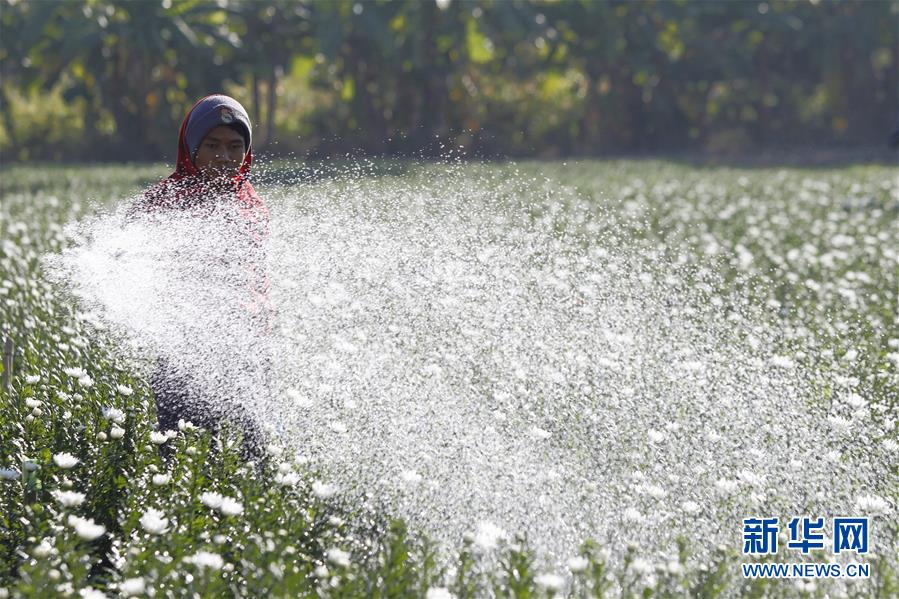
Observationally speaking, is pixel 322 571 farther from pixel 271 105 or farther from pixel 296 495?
pixel 271 105

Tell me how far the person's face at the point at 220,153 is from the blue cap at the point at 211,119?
24 millimetres

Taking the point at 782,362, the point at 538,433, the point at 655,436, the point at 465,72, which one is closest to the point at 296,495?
Result: the point at 538,433

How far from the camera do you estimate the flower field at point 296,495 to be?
2969 millimetres

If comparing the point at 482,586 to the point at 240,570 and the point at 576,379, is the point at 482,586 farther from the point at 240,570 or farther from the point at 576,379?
the point at 576,379

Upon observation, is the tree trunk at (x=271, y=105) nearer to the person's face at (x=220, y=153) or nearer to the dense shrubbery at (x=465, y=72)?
the dense shrubbery at (x=465, y=72)

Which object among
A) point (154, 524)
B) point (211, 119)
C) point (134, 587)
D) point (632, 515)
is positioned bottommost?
point (134, 587)

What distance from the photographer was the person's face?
416 cm

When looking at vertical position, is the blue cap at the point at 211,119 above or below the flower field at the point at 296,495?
above

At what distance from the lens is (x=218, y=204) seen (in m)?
4.30

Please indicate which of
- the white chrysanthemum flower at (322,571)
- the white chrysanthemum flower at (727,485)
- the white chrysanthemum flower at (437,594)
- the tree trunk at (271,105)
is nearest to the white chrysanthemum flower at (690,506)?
the white chrysanthemum flower at (727,485)

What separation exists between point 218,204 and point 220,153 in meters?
0.22

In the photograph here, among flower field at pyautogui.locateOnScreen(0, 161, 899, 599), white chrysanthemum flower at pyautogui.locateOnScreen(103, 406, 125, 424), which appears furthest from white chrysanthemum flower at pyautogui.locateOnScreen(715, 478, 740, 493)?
white chrysanthemum flower at pyautogui.locateOnScreen(103, 406, 125, 424)

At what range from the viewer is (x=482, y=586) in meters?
3.16

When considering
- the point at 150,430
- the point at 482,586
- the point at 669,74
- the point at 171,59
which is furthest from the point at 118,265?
the point at 669,74
